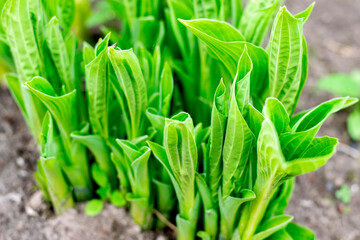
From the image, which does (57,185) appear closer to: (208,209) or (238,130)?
(208,209)

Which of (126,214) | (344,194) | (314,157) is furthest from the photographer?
(344,194)

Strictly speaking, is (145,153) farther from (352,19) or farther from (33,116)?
(352,19)

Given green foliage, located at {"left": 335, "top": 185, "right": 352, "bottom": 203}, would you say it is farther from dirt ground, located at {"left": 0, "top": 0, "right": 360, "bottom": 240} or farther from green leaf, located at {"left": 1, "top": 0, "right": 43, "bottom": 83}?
green leaf, located at {"left": 1, "top": 0, "right": 43, "bottom": 83}

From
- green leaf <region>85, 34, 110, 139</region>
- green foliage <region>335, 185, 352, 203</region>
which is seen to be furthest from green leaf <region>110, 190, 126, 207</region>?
green foliage <region>335, 185, 352, 203</region>

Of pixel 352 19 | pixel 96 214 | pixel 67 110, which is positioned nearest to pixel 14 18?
pixel 67 110

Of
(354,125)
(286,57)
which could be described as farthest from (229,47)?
(354,125)
